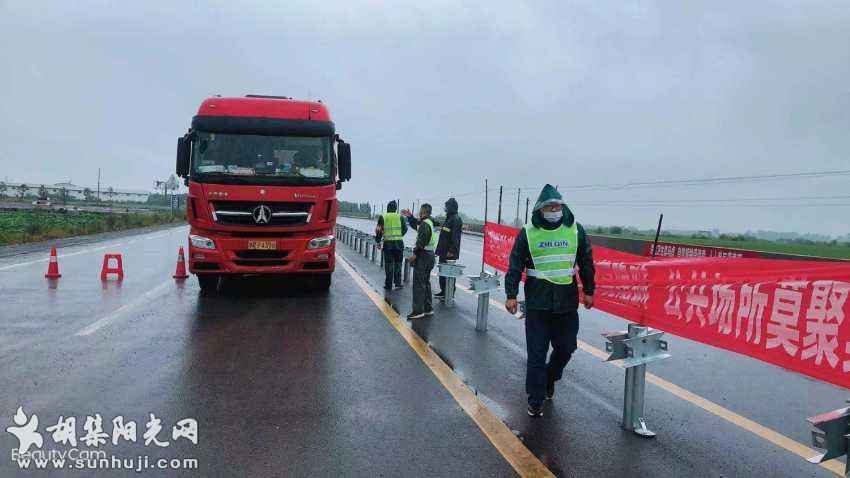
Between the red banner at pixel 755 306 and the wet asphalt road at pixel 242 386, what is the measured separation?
1.74 m

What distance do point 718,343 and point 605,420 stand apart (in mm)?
994

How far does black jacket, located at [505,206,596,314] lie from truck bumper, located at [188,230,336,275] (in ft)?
19.8

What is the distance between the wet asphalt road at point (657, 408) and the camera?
3852 mm

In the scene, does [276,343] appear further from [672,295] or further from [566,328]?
[672,295]

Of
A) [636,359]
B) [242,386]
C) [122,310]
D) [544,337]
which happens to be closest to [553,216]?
[544,337]

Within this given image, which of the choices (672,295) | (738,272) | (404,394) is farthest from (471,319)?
(738,272)

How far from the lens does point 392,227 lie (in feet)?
39.3

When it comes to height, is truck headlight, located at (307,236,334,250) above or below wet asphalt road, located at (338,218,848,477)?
above

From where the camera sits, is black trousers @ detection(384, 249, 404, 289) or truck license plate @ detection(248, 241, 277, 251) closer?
truck license plate @ detection(248, 241, 277, 251)

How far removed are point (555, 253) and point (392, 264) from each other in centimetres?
771

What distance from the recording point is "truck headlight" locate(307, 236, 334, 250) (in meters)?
Result: 10.4

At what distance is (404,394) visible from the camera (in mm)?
5129

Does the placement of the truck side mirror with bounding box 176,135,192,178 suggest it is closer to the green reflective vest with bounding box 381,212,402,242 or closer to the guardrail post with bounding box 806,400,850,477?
the green reflective vest with bounding box 381,212,402,242

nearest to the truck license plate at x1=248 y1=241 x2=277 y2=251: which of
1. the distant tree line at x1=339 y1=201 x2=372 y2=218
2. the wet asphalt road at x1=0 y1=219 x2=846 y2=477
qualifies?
the wet asphalt road at x1=0 y1=219 x2=846 y2=477
